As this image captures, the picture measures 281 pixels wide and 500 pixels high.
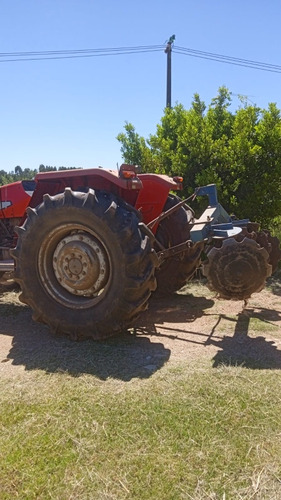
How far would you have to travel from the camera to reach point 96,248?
3793 mm

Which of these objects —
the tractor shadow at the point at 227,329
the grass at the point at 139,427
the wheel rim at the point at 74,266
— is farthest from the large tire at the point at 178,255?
the grass at the point at 139,427

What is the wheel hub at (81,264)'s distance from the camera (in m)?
3.79

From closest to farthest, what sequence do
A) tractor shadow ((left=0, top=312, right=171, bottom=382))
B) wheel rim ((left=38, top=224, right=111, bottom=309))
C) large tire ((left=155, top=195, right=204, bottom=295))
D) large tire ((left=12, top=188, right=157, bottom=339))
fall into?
tractor shadow ((left=0, top=312, right=171, bottom=382)), large tire ((left=12, top=188, right=157, bottom=339)), wheel rim ((left=38, top=224, right=111, bottom=309)), large tire ((left=155, top=195, right=204, bottom=295))

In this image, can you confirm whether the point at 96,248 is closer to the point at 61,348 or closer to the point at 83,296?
the point at 83,296

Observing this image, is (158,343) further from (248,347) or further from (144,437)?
(144,437)

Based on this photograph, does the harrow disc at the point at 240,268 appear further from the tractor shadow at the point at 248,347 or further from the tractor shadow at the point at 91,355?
the tractor shadow at the point at 91,355

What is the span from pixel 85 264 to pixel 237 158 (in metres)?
4.14

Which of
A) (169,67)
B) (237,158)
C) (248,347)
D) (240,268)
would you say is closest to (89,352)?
(248,347)

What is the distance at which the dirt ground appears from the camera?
3221mm

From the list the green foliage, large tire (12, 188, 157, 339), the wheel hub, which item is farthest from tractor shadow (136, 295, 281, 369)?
the green foliage

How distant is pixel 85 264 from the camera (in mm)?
3803

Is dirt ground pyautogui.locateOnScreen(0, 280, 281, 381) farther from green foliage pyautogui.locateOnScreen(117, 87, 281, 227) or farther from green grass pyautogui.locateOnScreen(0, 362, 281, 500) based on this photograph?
green foliage pyautogui.locateOnScreen(117, 87, 281, 227)

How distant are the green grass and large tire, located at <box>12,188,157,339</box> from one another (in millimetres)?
757

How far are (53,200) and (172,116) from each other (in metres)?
4.88
